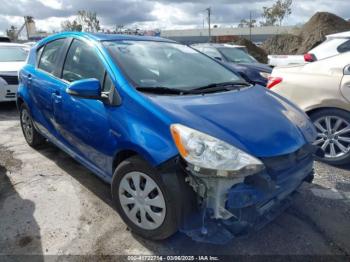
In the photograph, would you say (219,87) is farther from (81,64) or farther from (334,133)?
(334,133)

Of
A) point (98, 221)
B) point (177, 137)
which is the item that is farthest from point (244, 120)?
point (98, 221)

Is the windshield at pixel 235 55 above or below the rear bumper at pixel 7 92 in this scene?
above

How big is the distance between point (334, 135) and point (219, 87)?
194 cm

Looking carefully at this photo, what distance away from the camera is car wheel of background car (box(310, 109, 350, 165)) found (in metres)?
4.08

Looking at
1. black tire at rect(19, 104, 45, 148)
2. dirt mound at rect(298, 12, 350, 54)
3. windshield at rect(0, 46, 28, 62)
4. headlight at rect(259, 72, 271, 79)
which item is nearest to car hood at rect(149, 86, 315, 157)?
black tire at rect(19, 104, 45, 148)

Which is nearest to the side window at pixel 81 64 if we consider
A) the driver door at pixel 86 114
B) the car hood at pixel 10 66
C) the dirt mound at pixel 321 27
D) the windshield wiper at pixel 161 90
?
the driver door at pixel 86 114

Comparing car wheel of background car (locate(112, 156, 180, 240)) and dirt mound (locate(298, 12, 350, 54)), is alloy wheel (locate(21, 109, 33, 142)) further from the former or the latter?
dirt mound (locate(298, 12, 350, 54))

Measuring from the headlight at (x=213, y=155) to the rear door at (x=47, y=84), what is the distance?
1.80 m

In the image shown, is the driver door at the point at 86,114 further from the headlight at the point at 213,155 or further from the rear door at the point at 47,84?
the headlight at the point at 213,155

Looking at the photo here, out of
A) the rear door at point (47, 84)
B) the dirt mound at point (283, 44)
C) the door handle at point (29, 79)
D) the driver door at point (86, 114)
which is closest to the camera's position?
the driver door at point (86, 114)

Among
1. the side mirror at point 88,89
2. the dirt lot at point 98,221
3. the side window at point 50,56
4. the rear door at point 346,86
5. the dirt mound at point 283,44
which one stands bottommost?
the dirt lot at point 98,221

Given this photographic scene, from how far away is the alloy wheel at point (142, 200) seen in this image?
97.7 inches

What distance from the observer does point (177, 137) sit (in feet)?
7.52

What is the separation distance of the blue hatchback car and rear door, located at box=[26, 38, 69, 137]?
6 centimetres
